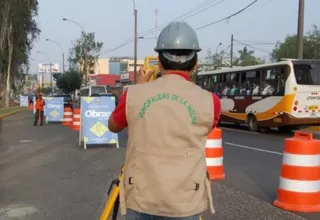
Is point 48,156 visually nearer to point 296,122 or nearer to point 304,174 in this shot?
point 304,174

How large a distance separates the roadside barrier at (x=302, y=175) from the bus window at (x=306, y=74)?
41.1ft

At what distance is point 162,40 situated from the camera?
2.67 m

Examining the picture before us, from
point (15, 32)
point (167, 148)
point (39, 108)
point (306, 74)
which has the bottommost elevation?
point (39, 108)

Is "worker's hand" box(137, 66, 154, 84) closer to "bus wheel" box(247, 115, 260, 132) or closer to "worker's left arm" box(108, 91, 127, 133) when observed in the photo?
"worker's left arm" box(108, 91, 127, 133)

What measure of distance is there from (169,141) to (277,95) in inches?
687

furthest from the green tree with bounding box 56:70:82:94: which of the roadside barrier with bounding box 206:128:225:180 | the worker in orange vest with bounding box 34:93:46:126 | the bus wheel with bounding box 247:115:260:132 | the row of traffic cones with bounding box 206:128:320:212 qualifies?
the row of traffic cones with bounding box 206:128:320:212

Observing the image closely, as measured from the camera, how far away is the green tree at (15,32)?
46156mm

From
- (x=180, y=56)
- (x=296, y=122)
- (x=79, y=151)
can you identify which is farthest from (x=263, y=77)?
(x=180, y=56)

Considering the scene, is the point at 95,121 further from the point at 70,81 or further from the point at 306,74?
the point at 70,81

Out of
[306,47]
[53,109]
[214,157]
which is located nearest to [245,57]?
[306,47]

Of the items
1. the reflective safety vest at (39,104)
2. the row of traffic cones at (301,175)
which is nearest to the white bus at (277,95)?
the reflective safety vest at (39,104)

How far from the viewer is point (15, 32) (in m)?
51.2

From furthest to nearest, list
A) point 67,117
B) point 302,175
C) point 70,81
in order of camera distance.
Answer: point 70,81, point 67,117, point 302,175

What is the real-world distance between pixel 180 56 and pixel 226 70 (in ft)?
74.5
